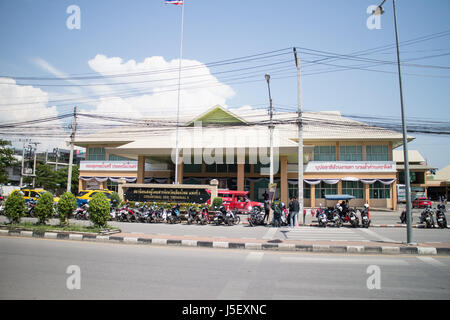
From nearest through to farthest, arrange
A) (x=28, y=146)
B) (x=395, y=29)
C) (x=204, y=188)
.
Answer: (x=395, y=29) < (x=204, y=188) < (x=28, y=146)

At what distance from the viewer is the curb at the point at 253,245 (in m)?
8.65

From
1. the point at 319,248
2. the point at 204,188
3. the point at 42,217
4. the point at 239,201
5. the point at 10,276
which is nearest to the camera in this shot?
the point at 10,276

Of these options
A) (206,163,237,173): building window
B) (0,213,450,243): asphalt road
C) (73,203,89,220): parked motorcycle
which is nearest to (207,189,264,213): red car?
(0,213,450,243): asphalt road

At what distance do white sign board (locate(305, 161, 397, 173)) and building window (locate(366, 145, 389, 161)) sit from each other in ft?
5.30

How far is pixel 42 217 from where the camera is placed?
11758 mm

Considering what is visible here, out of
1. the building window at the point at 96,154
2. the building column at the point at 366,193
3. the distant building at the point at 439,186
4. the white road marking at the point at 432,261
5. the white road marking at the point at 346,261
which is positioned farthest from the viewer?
the distant building at the point at 439,186

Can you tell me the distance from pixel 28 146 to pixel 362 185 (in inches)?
1928

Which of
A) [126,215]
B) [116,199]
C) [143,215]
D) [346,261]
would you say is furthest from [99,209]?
[346,261]

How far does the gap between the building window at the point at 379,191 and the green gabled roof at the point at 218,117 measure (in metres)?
16.7

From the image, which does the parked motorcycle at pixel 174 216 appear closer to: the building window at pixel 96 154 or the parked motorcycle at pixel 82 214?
the parked motorcycle at pixel 82 214

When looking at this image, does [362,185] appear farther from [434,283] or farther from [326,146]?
[434,283]

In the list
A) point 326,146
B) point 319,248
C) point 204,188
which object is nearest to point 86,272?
point 319,248

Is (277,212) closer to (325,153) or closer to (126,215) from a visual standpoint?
(126,215)

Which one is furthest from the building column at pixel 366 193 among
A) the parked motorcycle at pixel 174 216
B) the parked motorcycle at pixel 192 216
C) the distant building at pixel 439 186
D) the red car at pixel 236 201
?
the distant building at pixel 439 186
